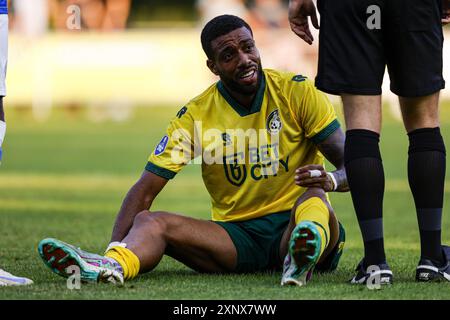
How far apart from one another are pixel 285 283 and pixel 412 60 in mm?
1083

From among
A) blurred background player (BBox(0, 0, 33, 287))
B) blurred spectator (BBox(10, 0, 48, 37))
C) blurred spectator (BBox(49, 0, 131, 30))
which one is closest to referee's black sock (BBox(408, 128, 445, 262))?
blurred background player (BBox(0, 0, 33, 287))

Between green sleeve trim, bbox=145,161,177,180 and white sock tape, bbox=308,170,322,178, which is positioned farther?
green sleeve trim, bbox=145,161,177,180

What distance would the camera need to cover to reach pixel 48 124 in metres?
23.4

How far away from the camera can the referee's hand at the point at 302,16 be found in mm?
4832

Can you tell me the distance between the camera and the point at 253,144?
17.0ft

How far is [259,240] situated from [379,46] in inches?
45.3

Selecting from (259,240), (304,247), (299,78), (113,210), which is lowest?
(113,210)

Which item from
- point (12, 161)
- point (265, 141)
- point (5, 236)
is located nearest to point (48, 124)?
point (12, 161)

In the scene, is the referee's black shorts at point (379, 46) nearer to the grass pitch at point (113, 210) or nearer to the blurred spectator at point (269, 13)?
the grass pitch at point (113, 210)

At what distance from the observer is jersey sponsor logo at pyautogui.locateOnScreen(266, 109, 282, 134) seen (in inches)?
204

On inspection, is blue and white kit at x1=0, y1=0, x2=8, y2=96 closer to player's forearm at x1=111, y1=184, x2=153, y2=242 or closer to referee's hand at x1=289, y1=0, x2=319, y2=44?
player's forearm at x1=111, y1=184, x2=153, y2=242

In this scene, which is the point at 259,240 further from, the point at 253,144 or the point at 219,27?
the point at 219,27

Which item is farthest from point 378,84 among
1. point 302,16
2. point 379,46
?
point 302,16

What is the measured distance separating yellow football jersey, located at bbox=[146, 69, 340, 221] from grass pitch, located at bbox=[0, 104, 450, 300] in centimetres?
42
